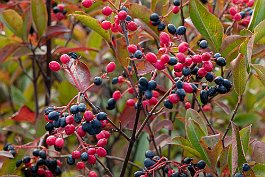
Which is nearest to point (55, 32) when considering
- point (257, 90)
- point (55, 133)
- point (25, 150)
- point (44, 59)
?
point (44, 59)

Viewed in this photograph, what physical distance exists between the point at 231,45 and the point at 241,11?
0.43 m

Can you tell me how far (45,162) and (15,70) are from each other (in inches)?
57.9

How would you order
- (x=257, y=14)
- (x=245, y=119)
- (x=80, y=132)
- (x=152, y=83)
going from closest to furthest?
(x=152, y=83) < (x=80, y=132) < (x=257, y=14) < (x=245, y=119)

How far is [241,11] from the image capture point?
6.59 feet

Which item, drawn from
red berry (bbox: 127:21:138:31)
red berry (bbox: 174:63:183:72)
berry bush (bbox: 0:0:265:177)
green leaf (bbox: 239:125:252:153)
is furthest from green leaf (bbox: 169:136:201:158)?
red berry (bbox: 127:21:138:31)

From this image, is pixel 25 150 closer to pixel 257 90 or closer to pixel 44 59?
pixel 44 59

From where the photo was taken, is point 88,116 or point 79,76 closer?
point 88,116

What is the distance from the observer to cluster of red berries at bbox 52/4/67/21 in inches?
94.3

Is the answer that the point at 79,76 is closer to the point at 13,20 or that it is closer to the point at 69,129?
the point at 69,129

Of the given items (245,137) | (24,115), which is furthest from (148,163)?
(24,115)

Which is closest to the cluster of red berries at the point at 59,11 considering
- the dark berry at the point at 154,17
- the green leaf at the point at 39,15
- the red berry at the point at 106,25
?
the green leaf at the point at 39,15

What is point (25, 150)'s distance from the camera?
1.91 meters

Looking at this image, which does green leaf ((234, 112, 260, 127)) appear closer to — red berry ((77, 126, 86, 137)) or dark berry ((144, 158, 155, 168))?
dark berry ((144, 158, 155, 168))

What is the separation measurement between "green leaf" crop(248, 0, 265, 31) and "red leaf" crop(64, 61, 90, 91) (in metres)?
0.55
